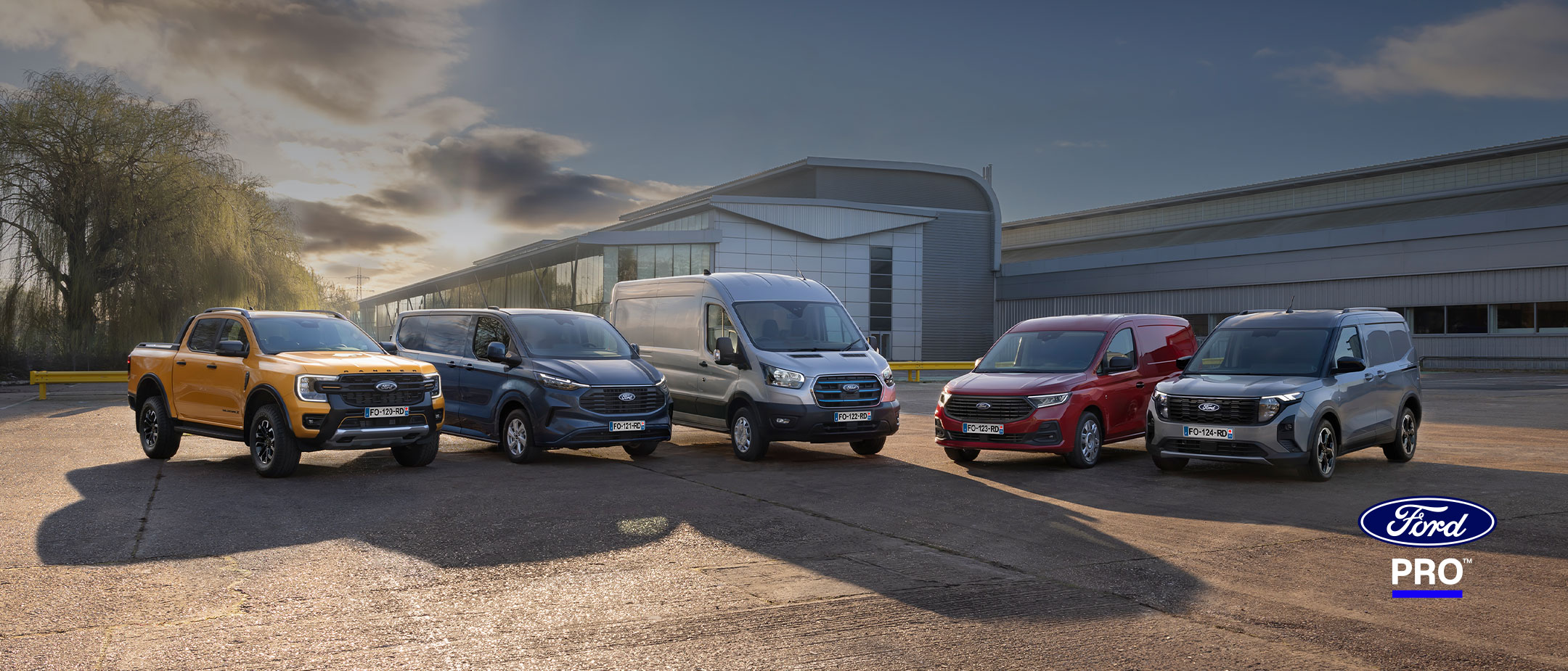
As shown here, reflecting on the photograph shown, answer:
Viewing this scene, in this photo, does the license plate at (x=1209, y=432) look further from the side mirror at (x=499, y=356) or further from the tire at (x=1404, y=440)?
the side mirror at (x=499, y=356)

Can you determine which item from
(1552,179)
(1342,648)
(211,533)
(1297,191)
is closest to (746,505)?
(211,533)

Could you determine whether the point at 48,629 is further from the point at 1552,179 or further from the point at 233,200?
the point at 1552,179

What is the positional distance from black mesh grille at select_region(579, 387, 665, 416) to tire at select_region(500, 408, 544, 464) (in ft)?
2.49

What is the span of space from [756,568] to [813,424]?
5641 mm

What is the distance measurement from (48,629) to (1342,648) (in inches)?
250

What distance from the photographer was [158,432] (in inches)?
481

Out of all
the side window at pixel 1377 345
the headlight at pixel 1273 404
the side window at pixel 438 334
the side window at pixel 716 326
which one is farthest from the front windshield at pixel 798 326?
the side window at pixel 1377 345

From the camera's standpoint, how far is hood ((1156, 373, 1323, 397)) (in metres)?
10.6

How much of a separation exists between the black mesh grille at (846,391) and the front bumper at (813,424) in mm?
78

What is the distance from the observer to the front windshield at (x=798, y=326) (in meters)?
13.3

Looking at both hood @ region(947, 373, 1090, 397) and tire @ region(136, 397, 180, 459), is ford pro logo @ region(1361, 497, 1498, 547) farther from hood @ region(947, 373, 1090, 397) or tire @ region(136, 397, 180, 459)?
tire @ region(136, 397, 180, 459)

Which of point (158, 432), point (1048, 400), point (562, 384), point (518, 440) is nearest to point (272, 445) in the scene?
point (158, 432)

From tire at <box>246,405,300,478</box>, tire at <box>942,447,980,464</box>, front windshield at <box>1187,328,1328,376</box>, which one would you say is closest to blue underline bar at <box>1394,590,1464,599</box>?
front windshield at <box>1187,328,1328,376</box>

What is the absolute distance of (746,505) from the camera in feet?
30.4
